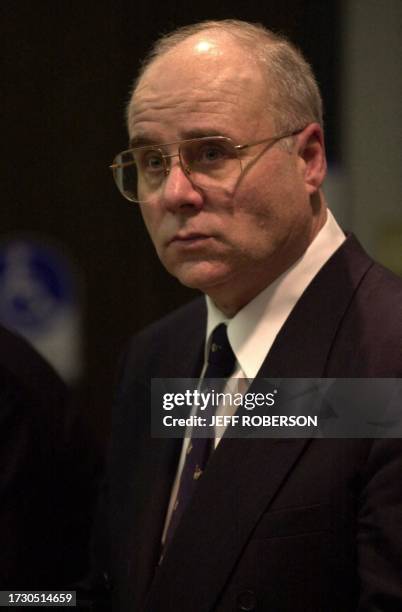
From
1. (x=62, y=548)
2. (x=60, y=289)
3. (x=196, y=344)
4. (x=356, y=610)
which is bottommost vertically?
(x=356, y=610)

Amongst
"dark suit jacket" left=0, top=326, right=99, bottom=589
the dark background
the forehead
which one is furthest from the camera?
the dark background

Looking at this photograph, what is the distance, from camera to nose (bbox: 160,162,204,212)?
59.2 inches

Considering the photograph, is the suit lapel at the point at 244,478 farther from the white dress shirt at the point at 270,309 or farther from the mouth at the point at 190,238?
the mouth at the point at 190,238

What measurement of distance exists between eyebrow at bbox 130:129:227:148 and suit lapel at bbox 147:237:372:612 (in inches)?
10.9

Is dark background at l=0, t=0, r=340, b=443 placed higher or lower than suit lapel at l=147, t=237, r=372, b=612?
higher

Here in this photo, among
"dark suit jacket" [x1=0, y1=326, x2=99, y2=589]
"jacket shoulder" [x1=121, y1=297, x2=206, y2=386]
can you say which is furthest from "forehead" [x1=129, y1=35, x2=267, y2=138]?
"dark suit jacket" [x1=0, y1=326, x2=99, y2=589]

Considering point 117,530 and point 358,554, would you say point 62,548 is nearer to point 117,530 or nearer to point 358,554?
point 117,530

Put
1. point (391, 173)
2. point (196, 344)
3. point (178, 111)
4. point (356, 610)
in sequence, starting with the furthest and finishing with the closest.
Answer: point (391, 173)
point (196, 344)
point (178, 111)
point (356, 610)

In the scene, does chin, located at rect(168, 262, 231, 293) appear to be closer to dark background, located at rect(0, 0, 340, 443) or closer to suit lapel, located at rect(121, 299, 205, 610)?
suit lapel, located at rect(121, 299, 205, 610)

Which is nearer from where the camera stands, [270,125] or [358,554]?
[358,554]

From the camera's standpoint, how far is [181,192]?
1505 mm

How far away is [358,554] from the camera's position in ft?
4.27

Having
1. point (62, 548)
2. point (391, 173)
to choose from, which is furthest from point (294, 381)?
point (391, 173)

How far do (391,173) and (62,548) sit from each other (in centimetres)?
123
